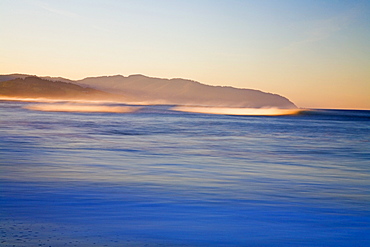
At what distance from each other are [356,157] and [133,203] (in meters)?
8.59

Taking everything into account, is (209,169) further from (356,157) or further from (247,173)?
(356,157)

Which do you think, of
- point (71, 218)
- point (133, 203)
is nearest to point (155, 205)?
point (133, 203)

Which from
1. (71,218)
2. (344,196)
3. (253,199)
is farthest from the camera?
(344,196)

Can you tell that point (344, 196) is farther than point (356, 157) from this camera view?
No

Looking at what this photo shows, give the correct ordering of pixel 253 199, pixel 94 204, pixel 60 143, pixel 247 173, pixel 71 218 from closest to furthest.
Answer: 1. pixel 71 218
2. pixel 94 204
3. pixel 253 199
4. pixel 247 173
5. pixel 60 143

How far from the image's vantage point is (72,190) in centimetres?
574

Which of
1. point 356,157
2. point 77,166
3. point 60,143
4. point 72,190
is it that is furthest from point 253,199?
point 60,143

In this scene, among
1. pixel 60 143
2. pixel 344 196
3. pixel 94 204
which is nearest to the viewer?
pixel 94 204

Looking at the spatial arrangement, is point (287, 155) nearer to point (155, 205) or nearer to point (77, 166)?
point (77, 166)

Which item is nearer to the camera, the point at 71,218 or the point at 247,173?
the point at 71,218

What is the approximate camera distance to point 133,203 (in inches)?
202

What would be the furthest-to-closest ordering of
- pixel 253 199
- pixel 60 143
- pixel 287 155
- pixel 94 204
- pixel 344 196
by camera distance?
pixel 60 143 < pixel 287 155 < pixel 344 196 < pixel 253 199 < pixel 94 204

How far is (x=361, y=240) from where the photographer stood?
13.1ft

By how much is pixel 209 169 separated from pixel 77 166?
2.52m
